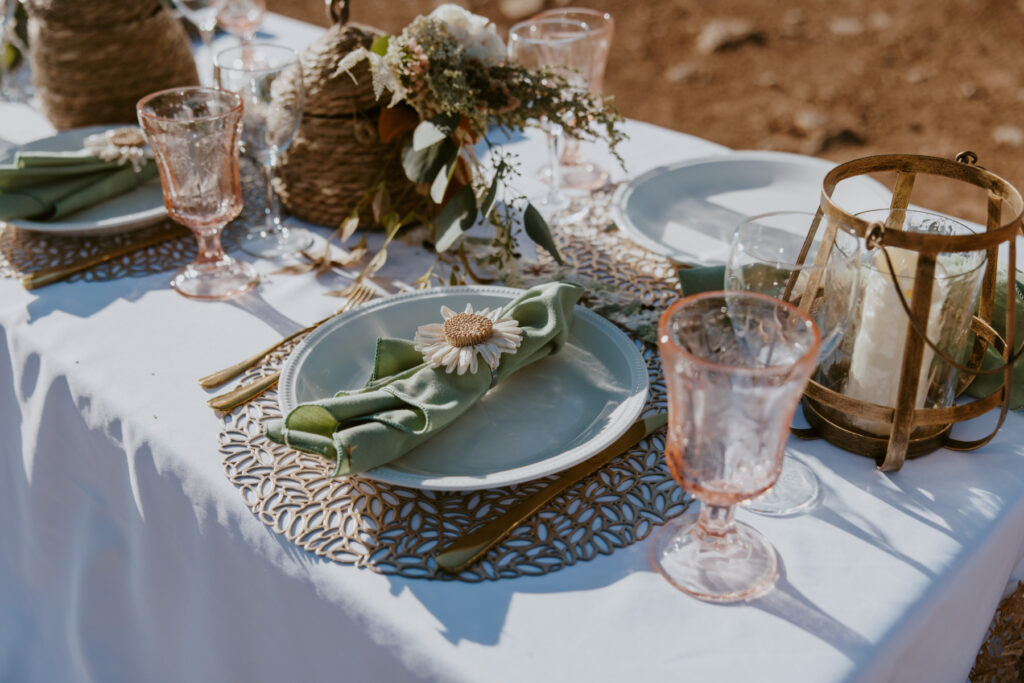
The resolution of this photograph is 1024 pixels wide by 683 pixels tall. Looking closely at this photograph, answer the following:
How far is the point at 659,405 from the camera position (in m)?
0.99

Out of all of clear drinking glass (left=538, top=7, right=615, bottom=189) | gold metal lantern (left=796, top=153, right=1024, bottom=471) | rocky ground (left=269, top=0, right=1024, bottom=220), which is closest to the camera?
gold metal lantern (left=796, top=153, right=1024, bottom=471)

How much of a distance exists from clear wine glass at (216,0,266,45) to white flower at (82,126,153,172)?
591 millimetres

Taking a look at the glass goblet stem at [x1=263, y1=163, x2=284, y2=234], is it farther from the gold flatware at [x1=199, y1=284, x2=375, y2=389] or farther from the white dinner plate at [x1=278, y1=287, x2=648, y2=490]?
the white dinner plate at [x1=278, y1=287, x2=648, y2=490]

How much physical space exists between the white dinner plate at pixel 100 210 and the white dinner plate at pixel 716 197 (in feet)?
2.35

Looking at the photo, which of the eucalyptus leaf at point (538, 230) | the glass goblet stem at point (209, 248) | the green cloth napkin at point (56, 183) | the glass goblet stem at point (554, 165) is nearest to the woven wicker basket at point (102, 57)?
the green cloth napkin at point (56, 183)

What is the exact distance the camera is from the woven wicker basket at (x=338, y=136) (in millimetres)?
1271

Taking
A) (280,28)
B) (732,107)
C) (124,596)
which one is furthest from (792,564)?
(732,107)

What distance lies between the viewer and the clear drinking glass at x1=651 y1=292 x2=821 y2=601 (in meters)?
0.67

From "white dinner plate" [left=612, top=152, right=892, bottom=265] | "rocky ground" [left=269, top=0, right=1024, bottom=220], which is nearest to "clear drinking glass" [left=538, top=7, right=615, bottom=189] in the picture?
"white dinner plate" [left=612, top=152, right=892, bottom=265]

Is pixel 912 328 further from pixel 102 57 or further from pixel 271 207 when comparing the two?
pixel 102 57

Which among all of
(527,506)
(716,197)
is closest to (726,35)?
(716,197)

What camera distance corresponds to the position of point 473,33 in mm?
1175

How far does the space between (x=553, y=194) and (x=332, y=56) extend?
0.41 metres

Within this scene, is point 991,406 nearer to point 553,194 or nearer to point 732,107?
point 553,194
